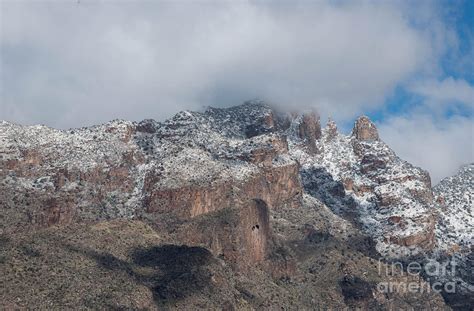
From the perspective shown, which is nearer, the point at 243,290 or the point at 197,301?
the point at 197,301

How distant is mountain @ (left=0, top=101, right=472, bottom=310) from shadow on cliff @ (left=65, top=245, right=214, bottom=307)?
0.25m

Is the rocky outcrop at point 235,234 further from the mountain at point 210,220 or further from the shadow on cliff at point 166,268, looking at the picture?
the shadow on cliff at point 166,268

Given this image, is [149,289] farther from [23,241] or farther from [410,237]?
[410,237]

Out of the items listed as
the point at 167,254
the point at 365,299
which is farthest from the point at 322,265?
the point at 167,254

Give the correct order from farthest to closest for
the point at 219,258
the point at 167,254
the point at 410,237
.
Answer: the point at 410,237
the point at 219,258
the point at 167,254

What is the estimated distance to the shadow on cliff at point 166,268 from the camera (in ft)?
347

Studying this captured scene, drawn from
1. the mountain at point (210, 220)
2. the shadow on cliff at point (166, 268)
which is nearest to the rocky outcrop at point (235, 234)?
the mountain at point (210, 220)

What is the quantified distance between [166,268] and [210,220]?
78.7ft

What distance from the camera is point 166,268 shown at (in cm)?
11325

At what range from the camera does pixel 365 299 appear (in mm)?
142125

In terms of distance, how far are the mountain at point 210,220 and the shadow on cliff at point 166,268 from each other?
25 centimetres

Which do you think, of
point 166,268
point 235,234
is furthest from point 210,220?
point 166,268

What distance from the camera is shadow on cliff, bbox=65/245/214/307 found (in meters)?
106

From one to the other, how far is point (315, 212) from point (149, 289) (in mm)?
76619
